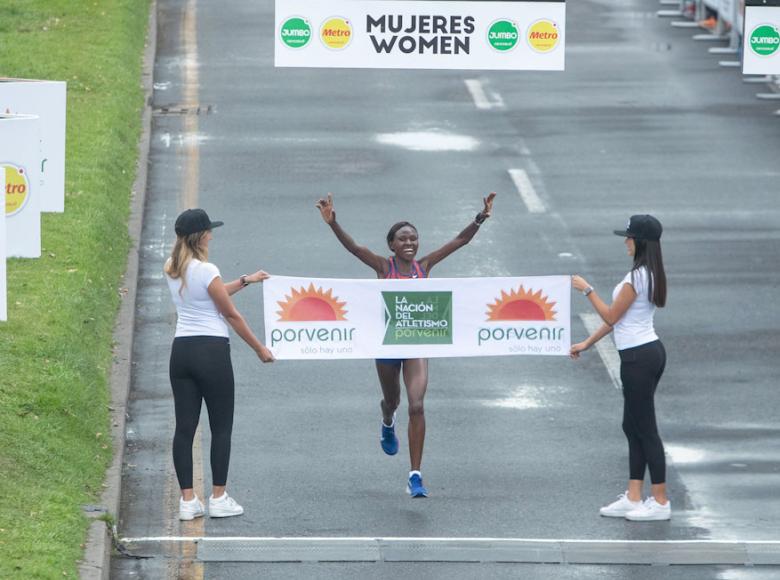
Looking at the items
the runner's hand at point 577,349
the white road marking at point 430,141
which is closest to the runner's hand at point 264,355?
the runner's hand at point 577,349

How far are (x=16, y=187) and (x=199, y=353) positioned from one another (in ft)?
15.5

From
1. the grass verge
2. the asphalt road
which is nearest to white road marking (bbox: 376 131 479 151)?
the asphalt road

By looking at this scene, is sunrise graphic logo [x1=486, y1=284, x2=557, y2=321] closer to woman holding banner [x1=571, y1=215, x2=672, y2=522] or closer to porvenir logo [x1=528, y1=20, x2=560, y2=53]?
woman holding banner [x1=571, y1=215, x2=672, y2=522]

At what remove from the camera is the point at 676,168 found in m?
22.1

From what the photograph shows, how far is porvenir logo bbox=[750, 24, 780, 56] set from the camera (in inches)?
577

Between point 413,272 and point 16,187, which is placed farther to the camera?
point 16,187

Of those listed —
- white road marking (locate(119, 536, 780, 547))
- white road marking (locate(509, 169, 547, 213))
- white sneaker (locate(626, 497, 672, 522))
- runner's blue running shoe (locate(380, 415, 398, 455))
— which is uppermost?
white road marking (locate(509, 169, 547, 213))

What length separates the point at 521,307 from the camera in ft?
39.2

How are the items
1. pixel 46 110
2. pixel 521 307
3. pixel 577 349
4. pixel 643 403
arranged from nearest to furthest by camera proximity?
1. pixel 643 403
2. pixel 577 349
3. pixel 521 307
4. pixel 46 110

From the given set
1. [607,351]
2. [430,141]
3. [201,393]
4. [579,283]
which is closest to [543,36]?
[607,351]

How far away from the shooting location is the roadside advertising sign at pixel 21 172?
48.3 ft

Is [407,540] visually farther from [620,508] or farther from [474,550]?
[620,508]

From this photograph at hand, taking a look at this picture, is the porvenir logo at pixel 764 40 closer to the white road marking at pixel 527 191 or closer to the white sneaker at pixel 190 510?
the white road marking at pixel 527 191

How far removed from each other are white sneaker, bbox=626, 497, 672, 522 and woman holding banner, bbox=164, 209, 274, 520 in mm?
2509
